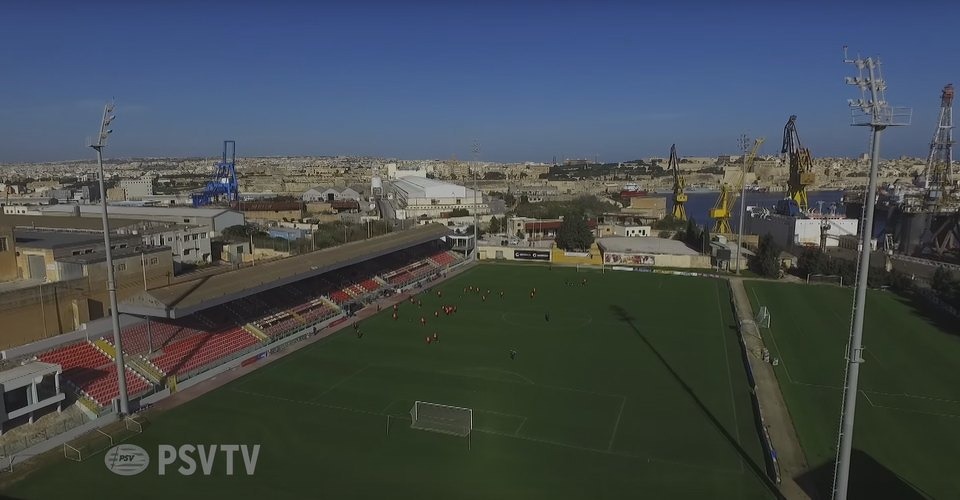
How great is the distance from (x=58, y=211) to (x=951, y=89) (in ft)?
307

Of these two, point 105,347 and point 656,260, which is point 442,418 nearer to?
point 105,347

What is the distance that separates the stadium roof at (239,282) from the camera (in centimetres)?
2275

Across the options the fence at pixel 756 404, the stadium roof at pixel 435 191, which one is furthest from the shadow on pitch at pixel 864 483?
the stadium roof at pixel 435 191

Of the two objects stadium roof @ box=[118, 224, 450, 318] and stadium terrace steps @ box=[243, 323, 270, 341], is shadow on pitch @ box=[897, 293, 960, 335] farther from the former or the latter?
stadium terrace steps @ box=[243, 323, 270, 341]

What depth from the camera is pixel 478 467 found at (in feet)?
54.6

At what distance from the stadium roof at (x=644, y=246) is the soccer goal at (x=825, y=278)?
999 centimetres

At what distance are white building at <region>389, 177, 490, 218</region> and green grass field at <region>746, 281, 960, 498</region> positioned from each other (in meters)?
52.2

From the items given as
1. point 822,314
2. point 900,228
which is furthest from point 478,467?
point 900,228

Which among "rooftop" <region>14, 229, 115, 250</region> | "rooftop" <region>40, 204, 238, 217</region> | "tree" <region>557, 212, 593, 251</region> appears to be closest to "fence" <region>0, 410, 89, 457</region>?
"rooftop" <region>14, 229, 115, 250</region>

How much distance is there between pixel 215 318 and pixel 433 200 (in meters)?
61.4

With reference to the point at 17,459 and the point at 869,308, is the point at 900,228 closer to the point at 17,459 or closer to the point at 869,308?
the point at 869,308

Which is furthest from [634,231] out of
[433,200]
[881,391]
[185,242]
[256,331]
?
[256,331]

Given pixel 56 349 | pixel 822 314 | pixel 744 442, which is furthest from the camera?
pixel 822 314

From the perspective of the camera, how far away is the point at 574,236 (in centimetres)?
5716
